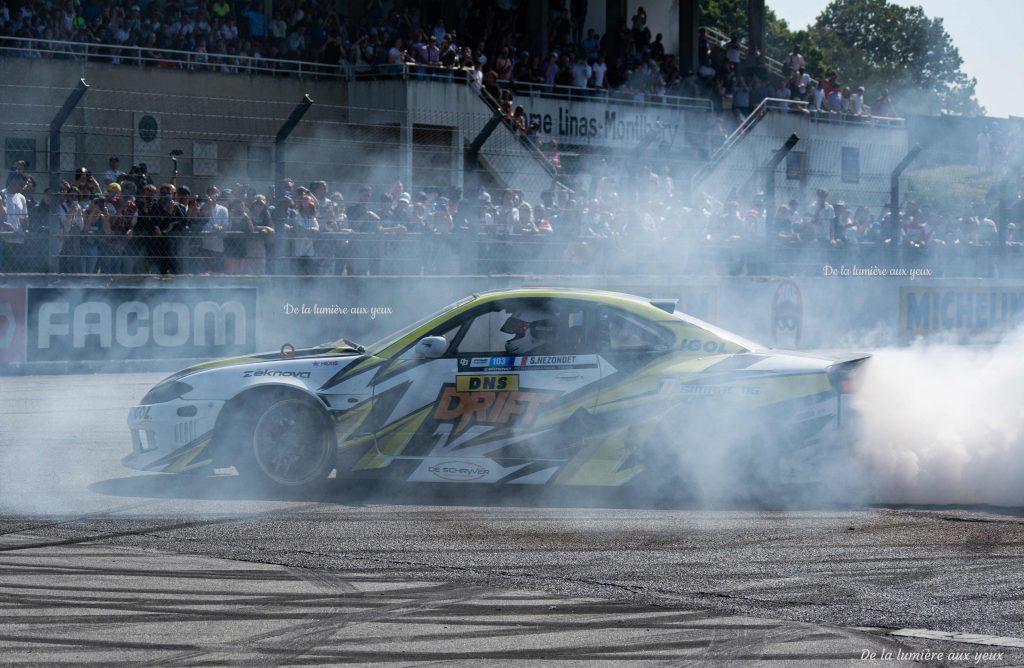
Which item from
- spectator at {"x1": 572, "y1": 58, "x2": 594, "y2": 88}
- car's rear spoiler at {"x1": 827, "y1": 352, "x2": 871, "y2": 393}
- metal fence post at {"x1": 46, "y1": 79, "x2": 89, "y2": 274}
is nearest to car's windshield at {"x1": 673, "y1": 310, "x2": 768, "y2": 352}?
car's rear spoiler at {"x1": 827, "y1": 352, "x2": 871, "y2": 393}

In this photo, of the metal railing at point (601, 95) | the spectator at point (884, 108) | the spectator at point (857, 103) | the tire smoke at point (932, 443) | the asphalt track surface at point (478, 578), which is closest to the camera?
the asphalt track surface at point (478, 578)

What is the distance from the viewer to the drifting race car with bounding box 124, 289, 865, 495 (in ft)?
26.6

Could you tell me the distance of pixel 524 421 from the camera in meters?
8.15

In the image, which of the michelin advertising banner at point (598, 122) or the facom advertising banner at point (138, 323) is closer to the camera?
the facom advertising banner at point (138, 323)

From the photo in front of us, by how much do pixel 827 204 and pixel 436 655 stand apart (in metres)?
17.0

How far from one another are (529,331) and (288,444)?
1604 millimetres

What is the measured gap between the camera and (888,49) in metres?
112

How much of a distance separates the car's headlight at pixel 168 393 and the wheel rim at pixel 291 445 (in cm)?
53

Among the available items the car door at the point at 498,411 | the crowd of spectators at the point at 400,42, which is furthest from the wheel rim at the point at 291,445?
the crowd of spectators at the point at 400,42

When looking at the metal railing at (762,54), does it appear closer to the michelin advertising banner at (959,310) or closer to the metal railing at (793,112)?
the metal railing at (793,112)

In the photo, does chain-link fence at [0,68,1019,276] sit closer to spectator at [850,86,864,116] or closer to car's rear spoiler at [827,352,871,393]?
car's rear spoiler at [827,352,871,393]

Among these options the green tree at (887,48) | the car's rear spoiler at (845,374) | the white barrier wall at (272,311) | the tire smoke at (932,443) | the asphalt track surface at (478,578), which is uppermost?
the green tree at (887,48)

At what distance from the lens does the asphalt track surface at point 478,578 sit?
496 cm

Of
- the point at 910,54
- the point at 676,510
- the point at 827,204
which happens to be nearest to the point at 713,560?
the point at 676,510
